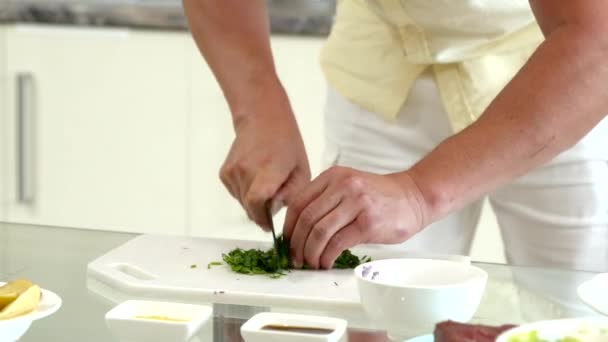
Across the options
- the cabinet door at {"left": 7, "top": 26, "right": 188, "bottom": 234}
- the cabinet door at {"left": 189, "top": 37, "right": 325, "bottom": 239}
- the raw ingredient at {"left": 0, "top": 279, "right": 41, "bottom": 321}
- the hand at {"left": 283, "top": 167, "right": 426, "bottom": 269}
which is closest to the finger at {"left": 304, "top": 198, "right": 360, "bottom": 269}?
the hand at {"left": 283, "top": 167, "right": 426, "bottom": 269}

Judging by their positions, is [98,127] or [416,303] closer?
[416,303]

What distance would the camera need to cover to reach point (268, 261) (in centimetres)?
127

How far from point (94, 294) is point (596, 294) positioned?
1.59ft

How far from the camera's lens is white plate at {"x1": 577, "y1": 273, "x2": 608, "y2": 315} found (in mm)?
1018

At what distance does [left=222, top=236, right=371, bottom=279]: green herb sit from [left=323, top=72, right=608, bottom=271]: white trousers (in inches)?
12.9

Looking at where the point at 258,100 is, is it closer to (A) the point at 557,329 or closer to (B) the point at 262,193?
(B) the point at 262,193

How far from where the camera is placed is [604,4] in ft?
4.07

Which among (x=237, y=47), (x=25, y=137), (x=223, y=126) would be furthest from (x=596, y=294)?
(x=25, y=137)

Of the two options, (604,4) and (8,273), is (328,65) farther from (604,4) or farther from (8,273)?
(8,273)

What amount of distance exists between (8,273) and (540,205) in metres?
0.72

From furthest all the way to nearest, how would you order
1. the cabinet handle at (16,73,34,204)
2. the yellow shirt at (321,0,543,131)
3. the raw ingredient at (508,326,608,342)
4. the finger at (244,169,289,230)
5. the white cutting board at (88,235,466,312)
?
the cabinet handle at (16,73,34,204)
the yellow shirt at (321,0,543,131)
the finger at (244,169,289,230)
the white cutting board at (88,235,466,312)
the raw ingredient at (508,326,608,342)

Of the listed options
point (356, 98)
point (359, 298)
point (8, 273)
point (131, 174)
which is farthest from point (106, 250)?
point (131, 174)

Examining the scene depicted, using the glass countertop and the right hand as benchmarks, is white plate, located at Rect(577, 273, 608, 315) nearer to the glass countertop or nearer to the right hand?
the glass countertop

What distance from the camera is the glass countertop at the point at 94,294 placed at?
39.5 inches
